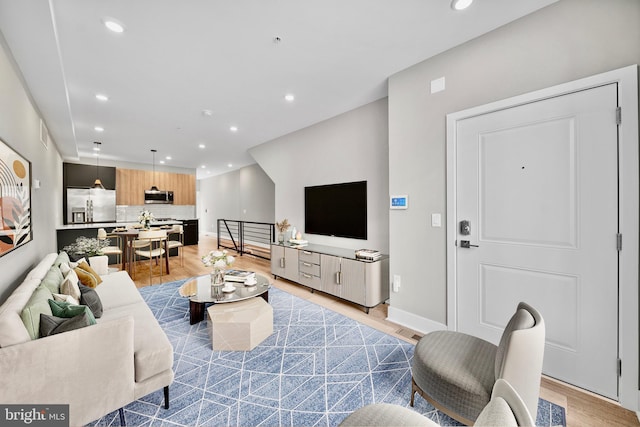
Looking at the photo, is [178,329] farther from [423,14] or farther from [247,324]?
[423,14]

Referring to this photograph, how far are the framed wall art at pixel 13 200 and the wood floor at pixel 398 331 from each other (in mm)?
2388

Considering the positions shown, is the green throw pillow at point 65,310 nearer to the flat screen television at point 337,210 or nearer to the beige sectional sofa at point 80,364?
the beige sectional sofa at point 80,364

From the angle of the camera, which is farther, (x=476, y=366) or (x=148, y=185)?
(x=148, y=185)

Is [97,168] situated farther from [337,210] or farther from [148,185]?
[337,210]

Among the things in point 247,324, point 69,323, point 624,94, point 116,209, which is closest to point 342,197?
point 247,324

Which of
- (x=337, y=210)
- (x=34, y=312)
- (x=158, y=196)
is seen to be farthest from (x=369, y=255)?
(x=158, y=196)

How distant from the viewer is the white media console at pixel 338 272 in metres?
3.25

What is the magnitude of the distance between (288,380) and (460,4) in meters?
3.11

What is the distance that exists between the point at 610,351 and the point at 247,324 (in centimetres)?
272

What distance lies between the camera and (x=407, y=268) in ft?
9.36

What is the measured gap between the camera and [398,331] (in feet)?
9.03

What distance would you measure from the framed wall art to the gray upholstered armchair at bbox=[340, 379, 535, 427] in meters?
2.48

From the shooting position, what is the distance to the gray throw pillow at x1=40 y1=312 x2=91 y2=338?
143 centimetres

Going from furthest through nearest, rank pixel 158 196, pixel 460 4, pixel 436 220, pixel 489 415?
pixel 158 196 → pixel 436 220 → pixel 460 4 → pixel 489 415
